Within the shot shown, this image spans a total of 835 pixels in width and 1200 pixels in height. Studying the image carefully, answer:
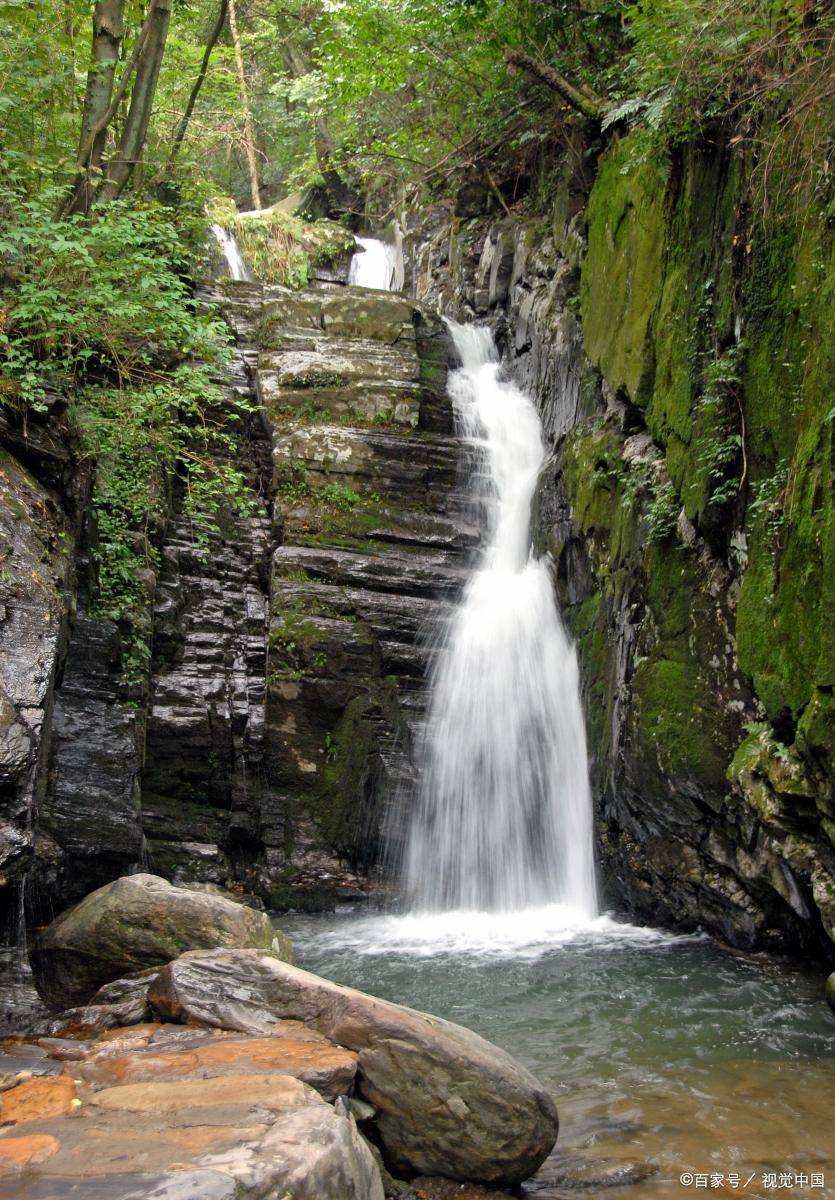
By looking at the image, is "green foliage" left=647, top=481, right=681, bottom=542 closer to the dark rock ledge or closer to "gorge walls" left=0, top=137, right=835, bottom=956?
"gorge walls" left=0, top=137, right=835, bottom=956

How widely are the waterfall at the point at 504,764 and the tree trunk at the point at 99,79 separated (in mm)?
6177

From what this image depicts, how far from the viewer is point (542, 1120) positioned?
3.97 meters

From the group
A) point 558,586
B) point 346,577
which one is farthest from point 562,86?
point 346,577

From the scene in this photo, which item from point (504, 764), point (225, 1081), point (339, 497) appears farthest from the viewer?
point (339, 497)

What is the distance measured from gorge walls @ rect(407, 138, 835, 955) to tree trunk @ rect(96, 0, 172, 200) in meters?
4.68

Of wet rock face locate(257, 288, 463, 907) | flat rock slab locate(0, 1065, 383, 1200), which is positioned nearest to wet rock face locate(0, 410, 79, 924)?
flat rock slab locate(0, 1065, 383, 1200)

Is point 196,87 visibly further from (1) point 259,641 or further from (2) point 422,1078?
(2) point 422,1078

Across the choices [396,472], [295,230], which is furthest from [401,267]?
[396,472]

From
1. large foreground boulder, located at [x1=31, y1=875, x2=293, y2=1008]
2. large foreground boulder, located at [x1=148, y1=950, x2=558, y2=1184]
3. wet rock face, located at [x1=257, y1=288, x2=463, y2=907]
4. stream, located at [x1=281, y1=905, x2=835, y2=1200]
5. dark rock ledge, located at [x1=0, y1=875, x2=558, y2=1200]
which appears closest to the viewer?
dark rock ledge, located at [x1=0, y1=875, x2=558, y2=1200]

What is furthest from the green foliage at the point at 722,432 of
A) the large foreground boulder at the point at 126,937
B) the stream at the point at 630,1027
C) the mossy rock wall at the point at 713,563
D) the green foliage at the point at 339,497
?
the green foliage at the point at 339,497

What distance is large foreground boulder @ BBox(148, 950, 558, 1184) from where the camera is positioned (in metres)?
3.83

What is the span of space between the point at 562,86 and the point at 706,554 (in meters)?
7.06

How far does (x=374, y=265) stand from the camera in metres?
21.1

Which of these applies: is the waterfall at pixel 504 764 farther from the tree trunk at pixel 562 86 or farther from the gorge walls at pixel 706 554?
the tree trunk at pixel 562 86
